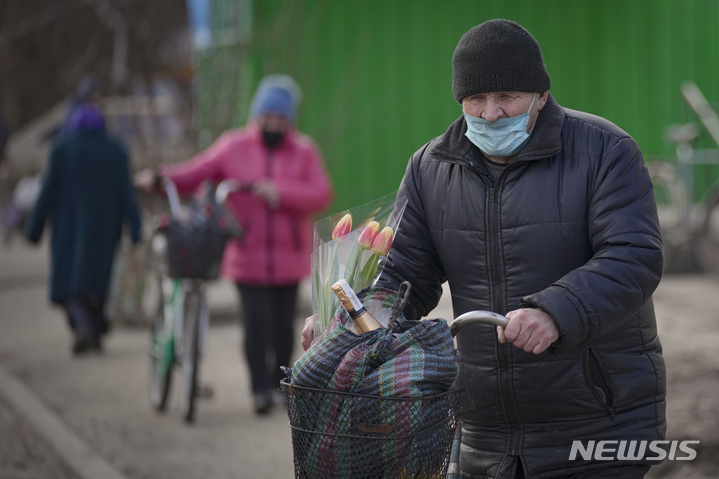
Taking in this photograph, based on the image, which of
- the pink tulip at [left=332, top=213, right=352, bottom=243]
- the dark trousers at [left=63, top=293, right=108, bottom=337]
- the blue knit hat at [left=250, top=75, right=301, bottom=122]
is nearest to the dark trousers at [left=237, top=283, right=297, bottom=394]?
the blue knit hat at [left=250, top=75, right=301, bottom=122]

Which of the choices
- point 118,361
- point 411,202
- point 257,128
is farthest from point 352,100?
point 411,202

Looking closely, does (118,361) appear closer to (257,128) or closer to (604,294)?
(257,128)

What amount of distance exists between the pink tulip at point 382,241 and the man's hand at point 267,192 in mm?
3914

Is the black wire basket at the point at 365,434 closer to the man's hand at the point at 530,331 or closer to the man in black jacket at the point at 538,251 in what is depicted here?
the man's hand at the point at 530,331

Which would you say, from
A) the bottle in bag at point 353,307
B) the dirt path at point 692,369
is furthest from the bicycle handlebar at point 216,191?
the bottle in bag at point 353,307

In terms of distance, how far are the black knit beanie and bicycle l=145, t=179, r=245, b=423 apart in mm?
3707

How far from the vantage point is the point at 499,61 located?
274cm

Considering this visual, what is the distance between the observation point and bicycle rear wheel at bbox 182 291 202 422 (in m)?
6.43

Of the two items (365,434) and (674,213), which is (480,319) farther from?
(674,213)

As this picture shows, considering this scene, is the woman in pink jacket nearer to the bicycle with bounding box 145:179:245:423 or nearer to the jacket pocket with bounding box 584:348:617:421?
the bicycle with bounding box 145:179:245:423

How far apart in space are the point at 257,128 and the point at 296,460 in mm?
4640

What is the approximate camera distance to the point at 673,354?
7.23 metres

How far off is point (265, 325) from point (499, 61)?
166 inches

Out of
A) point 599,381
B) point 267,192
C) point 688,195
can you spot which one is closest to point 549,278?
point 599,381
